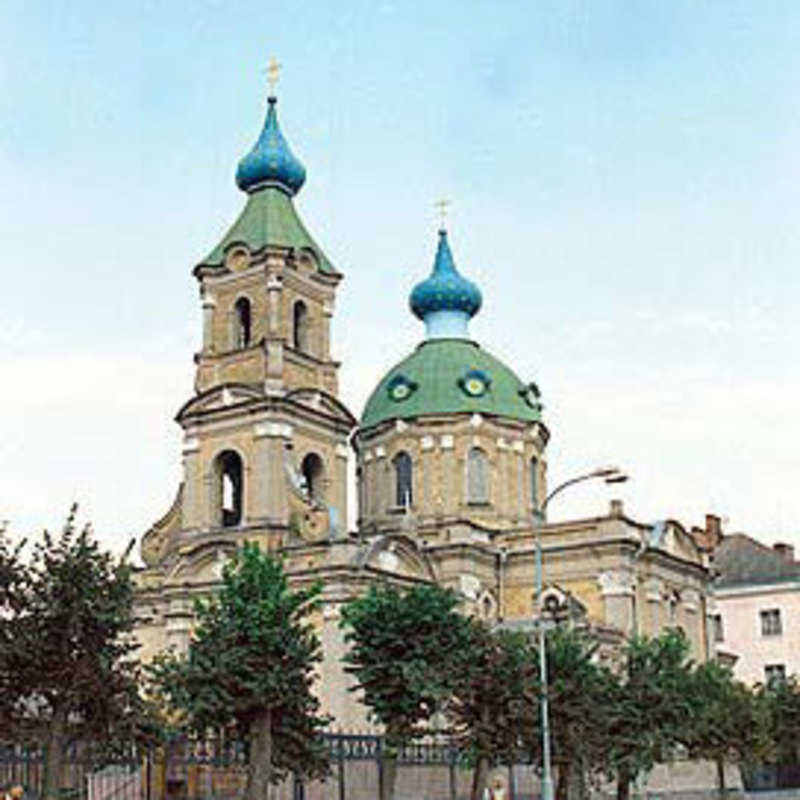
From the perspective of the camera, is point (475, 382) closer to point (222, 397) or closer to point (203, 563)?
point (222, 397)

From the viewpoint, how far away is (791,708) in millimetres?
60781

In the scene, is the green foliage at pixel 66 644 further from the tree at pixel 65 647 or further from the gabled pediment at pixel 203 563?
the gabled pediment at pixel 203 563

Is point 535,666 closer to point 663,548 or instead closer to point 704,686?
point 704,686

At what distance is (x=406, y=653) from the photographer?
34.6 m

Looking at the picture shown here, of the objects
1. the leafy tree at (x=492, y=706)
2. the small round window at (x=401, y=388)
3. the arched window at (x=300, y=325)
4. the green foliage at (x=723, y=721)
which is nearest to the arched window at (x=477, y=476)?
the small round window at (x=401, y=388)

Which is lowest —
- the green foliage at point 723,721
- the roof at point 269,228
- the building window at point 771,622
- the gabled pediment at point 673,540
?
the green foliage at point 723,721

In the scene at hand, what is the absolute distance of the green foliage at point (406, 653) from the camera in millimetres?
34094

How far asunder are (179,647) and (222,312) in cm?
1545

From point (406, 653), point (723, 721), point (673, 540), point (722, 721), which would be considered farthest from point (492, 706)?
point (673, 540)

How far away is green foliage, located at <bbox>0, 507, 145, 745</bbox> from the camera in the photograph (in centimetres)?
2808

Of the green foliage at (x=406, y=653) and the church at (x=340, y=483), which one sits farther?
the church at (x=340, y=483)

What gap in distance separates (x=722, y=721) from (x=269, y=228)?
29.6 metres

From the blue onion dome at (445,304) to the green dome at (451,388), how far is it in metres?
1.38

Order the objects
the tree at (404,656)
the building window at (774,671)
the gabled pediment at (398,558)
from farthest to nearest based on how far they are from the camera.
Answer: the building window at (774,671), the gabled pediment at (398,558), the tree at (404,656)
